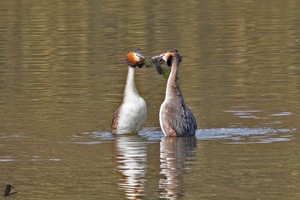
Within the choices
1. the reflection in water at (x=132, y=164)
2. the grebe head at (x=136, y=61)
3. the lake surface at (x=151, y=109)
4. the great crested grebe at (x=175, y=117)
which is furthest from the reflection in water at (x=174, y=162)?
the grebe head at (x=136, y=61)

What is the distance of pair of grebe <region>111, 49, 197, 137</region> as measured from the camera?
19.2 metres

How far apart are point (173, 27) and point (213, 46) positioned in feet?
20.4

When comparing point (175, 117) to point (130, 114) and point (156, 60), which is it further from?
point (156, 60)

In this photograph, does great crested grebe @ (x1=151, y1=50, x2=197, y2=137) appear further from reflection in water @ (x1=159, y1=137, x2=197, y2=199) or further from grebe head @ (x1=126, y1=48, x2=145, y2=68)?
grebe head @ (x1=126, y1=48, x2=145, y2=68)

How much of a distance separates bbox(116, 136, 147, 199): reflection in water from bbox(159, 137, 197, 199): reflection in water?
0.25 m

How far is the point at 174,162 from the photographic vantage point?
17.0 meters

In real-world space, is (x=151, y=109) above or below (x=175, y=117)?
below

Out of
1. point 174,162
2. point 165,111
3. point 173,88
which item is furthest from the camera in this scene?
point 173,88

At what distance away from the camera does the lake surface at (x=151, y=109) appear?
15.4 m

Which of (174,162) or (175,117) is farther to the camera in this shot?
(175,117)

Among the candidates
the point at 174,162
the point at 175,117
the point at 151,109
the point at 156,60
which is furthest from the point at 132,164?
the point at 151,109

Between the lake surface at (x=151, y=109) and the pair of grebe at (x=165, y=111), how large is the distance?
7.8 inches

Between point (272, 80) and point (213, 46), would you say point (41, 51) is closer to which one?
point (213, 46)

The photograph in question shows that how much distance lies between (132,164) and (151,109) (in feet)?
19.7
